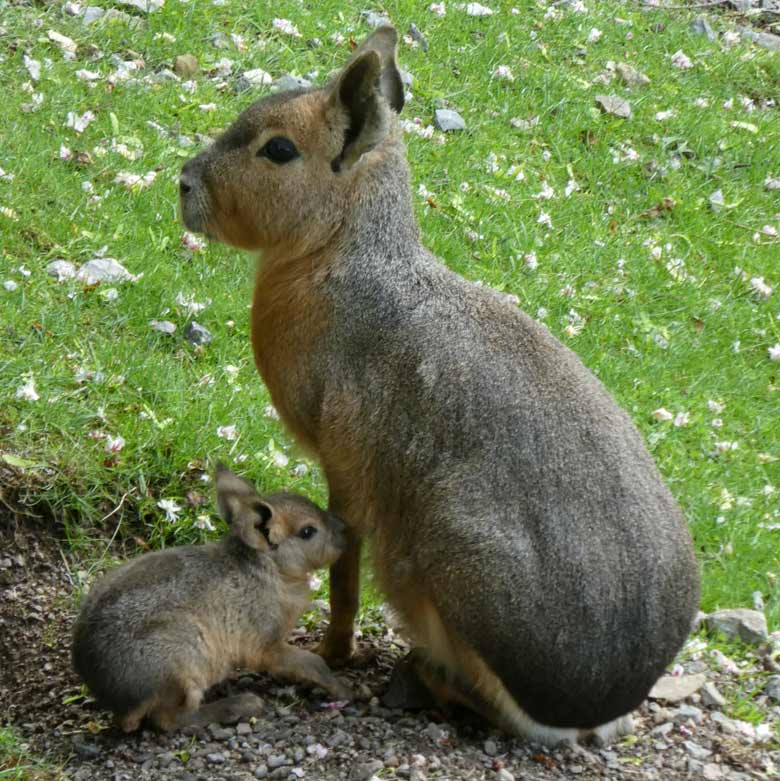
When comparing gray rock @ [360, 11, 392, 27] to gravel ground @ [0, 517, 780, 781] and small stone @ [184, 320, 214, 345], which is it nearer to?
small stone @ [184, 320, 214, 345]

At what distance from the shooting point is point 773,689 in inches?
210

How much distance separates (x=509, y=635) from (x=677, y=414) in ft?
9.96

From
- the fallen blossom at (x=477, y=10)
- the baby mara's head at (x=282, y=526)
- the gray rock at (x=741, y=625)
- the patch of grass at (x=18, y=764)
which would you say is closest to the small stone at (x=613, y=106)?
the fallen blossom at (x=477, y=10)

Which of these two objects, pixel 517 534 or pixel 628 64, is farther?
pixel 628 64

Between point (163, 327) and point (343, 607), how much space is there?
A: 2008 mm

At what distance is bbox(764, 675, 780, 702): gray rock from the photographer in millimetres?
5316

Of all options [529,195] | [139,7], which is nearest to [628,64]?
[529,195]

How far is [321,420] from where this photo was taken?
15.1 ft

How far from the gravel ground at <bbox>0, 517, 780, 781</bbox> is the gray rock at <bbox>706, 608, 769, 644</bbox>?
0.24 m

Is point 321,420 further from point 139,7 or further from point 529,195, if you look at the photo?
point 139,7

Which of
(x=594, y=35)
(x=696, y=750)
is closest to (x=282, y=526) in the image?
(x=696, y=750)

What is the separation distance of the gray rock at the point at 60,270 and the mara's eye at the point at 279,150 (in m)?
1.93

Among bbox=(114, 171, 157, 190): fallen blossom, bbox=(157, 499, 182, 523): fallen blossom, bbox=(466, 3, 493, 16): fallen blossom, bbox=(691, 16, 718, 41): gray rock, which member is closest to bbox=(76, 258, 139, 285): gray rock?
bbox=(114, 171, 157, 190): fallen blossom

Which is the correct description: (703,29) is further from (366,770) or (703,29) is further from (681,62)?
(366,770)
